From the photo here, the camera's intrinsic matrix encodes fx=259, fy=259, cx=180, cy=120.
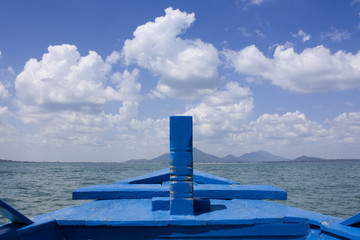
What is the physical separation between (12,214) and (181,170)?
2033mm

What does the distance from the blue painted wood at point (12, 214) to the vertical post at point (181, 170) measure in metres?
1.79

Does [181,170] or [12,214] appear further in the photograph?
[181,170]

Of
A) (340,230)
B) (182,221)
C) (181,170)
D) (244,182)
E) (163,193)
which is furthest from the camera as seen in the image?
(244,182)

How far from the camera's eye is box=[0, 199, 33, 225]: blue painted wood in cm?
270

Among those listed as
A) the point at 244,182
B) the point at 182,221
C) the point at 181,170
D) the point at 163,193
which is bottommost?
the point at 244,182

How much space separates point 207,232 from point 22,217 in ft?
7.42

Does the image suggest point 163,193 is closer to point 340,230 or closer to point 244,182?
point 340,230

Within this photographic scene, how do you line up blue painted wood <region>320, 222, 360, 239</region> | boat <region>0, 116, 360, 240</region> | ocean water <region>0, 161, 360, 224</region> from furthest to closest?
ocean water <region>0, 161, 360, 224</region> < boat <region>0, 116, 360, 240</region> < blue painted wood <region>320, 222, 360, 239</region>

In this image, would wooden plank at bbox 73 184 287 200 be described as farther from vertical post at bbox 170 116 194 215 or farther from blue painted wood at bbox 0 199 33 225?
blue painted wood at bbox 0 199 33 225

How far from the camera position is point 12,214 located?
284cm

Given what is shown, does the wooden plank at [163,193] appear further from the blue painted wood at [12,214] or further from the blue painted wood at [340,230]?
the blue painted wood at [12,214]

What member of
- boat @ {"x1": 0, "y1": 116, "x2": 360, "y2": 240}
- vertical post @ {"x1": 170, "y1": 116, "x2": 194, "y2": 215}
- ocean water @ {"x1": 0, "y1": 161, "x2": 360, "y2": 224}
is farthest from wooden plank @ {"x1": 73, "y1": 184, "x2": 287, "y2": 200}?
ocean water @ {"x1": 0, "y1": 161, "x2": 360, "y2": 224}

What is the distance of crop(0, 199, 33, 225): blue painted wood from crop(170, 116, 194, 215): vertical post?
1.79 meters

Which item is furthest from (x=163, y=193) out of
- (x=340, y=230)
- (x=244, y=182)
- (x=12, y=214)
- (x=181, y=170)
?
(x=244, y=182)
